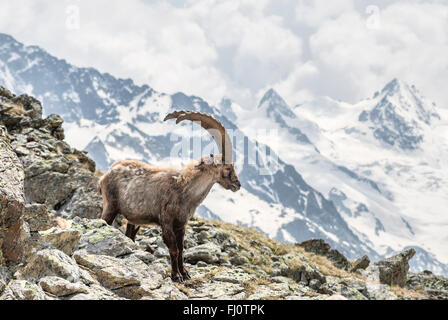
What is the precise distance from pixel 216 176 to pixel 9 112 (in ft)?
55.5

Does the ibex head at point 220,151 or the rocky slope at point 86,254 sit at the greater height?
the ibex head at point 220,151

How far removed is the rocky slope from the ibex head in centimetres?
260

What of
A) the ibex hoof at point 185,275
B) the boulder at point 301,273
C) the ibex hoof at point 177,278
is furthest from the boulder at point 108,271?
the boulder at point 301,273

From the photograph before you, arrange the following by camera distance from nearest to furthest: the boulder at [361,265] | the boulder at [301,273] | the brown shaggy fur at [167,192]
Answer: the brown shaggy fur at [167,192] → the boulder at [301,273] → the boulder at [361,265]

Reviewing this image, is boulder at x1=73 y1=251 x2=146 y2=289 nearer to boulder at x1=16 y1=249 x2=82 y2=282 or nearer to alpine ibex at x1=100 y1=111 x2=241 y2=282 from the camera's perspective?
boulder at x1=16 y1=249 x2=82 y2=282

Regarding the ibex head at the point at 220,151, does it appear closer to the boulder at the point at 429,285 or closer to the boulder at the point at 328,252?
the boulder at the point at 328,252

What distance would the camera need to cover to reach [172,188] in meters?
12.0

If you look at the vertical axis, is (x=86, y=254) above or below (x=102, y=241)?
below

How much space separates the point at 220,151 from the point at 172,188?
1825 millimetres

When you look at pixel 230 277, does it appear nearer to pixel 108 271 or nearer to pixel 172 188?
pixel 172 188

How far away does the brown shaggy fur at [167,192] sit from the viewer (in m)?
11.6

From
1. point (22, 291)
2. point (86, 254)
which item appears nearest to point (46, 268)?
point (22, 291)

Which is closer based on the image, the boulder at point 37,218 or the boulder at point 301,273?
the boulder at point 37,218

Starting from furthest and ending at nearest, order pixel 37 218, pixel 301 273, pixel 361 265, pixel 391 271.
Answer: pixel 361 265 < pixel 391 271 < pixel 301 273 < pixel 37 218
